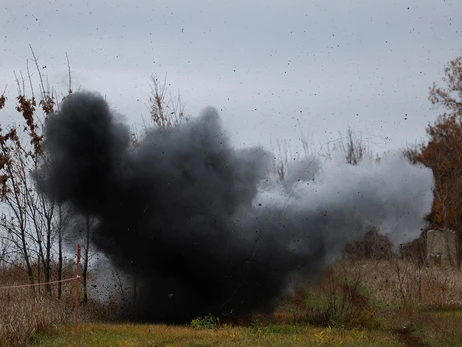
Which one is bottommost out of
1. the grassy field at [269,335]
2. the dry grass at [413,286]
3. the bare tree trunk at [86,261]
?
the grassy field at [269,335]

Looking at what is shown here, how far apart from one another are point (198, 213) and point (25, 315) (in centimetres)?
623

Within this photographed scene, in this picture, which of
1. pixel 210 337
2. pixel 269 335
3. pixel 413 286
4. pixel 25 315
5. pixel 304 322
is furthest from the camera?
pixel 413 286

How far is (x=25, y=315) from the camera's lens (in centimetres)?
1820

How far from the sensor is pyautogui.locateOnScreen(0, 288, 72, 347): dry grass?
17.3m

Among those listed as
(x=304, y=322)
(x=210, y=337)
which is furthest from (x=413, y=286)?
(x=210, y=337)

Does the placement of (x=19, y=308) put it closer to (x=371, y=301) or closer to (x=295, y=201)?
(x=295, y=201)

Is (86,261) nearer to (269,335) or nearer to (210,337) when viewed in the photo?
(210,337)

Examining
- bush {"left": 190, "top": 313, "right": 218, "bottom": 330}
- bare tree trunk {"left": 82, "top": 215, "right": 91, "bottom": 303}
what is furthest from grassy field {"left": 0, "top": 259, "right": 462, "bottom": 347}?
bare tree trunk {"left": 82, "top": 215, "right": 91, "bottom": 303}

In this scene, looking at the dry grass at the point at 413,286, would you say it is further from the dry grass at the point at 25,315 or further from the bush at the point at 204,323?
the dry grass at the point at 25,315

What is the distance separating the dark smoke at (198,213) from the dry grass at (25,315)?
2811mm

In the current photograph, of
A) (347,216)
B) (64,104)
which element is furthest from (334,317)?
(64,104)

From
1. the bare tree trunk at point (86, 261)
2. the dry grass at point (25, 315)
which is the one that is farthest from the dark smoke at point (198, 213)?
the dry grass at point (25, 315)

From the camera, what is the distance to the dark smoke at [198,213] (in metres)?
22.1

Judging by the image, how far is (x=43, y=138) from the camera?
976 inches
